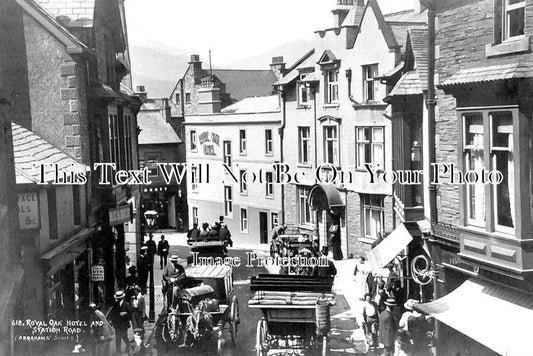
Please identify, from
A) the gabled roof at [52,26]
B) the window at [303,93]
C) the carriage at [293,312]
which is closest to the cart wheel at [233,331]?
the carriage at [293,312]

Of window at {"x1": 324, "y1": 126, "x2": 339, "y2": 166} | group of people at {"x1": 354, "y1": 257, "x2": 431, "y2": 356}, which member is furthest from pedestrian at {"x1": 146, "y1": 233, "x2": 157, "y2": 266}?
group of people at {"x1": 354, "y1": 257, "x2": 431, "y2": 356}

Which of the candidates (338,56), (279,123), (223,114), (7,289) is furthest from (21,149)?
(338,56)

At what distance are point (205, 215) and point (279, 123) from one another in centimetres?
236

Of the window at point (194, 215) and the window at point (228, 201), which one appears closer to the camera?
the window at point (228, 201)

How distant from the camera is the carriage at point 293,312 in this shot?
10438mm

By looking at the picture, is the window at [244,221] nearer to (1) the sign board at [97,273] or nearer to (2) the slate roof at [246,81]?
(2) the slate roof at [246,81]

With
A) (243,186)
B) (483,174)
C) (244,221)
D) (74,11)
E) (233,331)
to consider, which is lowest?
(233,331)

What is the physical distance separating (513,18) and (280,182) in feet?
15.4

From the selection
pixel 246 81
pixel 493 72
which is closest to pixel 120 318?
pixel 246 81

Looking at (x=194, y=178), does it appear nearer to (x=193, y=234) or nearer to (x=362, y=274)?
(x=193, y=234)

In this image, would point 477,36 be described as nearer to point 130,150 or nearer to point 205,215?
point 205,215

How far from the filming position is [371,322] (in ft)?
37.7

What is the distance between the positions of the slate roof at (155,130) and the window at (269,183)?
1.80 m

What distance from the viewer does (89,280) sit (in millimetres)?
11805
